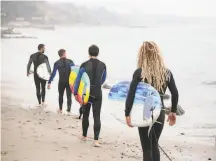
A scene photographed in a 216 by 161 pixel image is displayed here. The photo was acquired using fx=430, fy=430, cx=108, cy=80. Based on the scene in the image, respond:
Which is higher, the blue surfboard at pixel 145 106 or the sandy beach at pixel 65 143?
the blue surfboard at pixel 145 106

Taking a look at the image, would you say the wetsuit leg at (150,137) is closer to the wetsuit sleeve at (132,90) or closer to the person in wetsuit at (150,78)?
the person in wetsuit at (150,78)

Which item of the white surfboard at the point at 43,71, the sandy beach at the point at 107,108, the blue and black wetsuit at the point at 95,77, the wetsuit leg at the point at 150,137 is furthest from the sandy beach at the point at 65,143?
the wetsuit leg at the point at 150,137

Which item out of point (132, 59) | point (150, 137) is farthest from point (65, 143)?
point (132, 59)

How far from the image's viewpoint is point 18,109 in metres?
7.83

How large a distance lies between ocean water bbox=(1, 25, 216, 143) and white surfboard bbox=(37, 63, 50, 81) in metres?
0.74

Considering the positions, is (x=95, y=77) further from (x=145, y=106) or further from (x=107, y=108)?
(x=107, y=108)

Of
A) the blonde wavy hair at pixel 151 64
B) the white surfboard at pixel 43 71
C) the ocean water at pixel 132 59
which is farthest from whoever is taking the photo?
the ocean water at pixel 132 59

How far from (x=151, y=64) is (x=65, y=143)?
2169 mm

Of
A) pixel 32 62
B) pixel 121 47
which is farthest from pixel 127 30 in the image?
pixel 32 62

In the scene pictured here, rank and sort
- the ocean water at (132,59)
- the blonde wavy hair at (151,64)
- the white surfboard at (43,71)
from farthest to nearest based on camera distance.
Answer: the ocean water at (132,59)
the white surfboard at (43,71)
the blonde wavy hair at (151,64)

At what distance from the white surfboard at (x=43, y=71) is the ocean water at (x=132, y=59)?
74cm

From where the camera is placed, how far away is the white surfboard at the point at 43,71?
778cm

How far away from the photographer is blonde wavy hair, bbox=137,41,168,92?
3.43m

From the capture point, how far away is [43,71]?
7.81 meters
